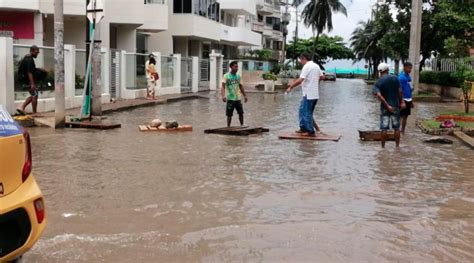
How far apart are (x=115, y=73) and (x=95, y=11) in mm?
8885

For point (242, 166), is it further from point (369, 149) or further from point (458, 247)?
point (458, 247)

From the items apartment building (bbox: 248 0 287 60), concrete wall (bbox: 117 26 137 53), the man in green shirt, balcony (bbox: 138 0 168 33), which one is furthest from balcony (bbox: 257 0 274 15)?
the man in green shirt

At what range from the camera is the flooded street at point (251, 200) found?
5168mm

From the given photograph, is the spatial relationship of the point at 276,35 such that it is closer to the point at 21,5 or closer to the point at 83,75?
the point at 21,5

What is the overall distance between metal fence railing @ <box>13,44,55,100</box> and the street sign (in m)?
2.24

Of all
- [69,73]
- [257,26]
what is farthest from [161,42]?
[257,26]

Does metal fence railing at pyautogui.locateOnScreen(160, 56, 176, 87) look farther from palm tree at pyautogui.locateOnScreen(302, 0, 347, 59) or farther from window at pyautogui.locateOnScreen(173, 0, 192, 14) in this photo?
palm tree at pyautogui.locateOnScreen(302, 0, 347, 59)

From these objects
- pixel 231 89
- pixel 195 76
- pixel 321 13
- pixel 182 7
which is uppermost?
pixel 321 13

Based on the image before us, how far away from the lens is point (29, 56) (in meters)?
14.4

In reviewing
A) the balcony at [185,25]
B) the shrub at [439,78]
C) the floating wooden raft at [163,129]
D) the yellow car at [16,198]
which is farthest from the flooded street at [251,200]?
the balcony at [185,25]

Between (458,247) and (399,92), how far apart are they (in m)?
6.31

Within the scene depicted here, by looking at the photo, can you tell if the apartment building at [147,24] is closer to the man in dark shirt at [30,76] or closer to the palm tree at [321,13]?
the man in dark shirt at [30,76]

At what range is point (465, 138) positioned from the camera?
12.7m

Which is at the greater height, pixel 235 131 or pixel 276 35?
pixel 276 35
